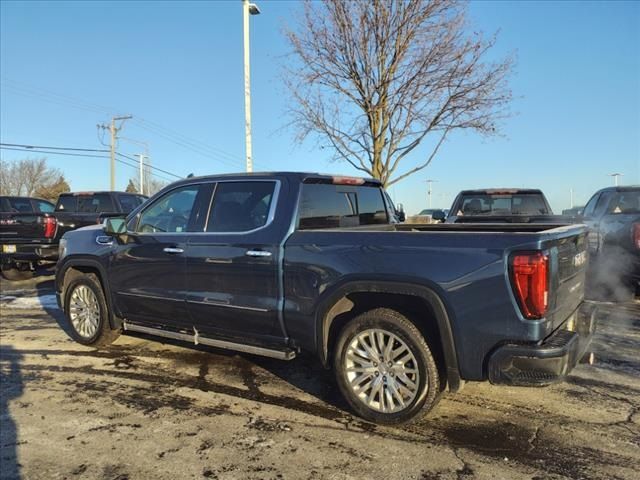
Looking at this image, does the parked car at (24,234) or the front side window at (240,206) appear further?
the parked car at (24,234)

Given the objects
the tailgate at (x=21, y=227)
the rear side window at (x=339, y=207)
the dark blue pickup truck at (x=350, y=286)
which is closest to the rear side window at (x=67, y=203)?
the tailgate at (x=21, y=227)

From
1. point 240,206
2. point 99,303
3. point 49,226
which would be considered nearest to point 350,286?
point 240,206

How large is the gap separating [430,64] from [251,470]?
36.3ft

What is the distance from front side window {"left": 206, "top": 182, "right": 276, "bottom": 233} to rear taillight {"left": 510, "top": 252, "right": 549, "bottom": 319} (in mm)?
2102

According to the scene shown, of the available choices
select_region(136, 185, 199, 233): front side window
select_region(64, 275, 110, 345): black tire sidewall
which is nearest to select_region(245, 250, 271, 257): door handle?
select_region(136, 185, 199, 233): front side window

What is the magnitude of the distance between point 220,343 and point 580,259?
10.5 feet

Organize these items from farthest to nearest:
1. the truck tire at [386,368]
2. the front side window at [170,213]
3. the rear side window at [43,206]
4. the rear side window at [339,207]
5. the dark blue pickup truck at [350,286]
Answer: the rear side window at [43,206], the front side window at [170,213], the rear side window at [339,207], the truck tire at [386,368], the dark blue pickup truck at [350,286]

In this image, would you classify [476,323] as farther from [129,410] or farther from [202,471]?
[129,410]

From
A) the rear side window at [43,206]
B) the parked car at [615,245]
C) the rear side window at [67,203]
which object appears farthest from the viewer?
the rear side window at [43,206]

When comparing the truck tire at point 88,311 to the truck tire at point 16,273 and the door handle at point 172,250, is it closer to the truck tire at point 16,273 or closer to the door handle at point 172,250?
the door handle at point 172,250

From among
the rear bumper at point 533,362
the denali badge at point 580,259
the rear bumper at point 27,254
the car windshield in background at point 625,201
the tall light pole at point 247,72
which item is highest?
the tall light pole at point 247,72

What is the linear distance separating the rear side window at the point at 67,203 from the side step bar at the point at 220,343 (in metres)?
8.08

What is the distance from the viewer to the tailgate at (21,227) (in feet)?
34.0

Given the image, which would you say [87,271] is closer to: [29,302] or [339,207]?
[339,207]
